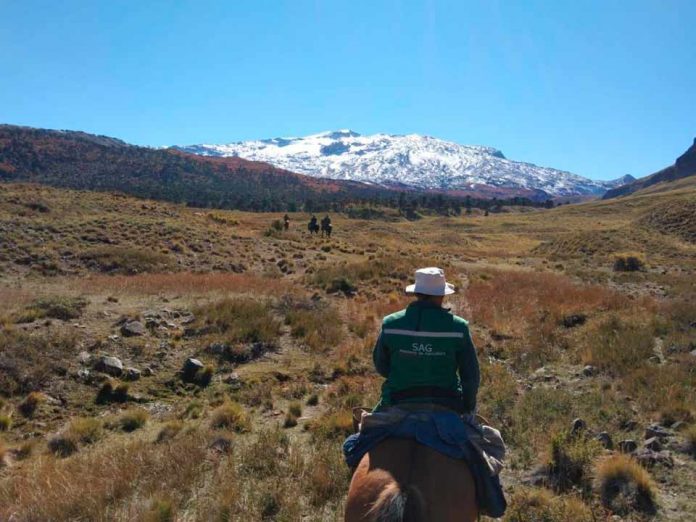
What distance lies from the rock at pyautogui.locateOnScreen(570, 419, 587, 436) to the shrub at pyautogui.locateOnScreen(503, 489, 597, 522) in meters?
1.40

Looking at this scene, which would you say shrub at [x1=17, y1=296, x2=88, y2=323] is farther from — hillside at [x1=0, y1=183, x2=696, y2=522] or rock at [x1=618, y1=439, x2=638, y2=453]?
rock at [x1=618, y1=439, x2=638, y2=453]

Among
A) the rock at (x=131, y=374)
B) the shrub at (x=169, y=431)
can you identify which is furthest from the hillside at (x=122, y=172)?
the shrub at (x=169, y=431)

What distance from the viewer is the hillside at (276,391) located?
16.8ft

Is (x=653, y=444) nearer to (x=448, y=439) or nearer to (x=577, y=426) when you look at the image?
(x=577, y=426)

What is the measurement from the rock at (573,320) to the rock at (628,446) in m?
7.80

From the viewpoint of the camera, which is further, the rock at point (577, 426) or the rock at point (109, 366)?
the rock at point (109, 366)

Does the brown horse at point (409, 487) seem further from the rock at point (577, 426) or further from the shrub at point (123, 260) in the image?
the shrub at point (123, 260)

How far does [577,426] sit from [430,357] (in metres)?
3.70

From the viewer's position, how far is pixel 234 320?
12945 mm

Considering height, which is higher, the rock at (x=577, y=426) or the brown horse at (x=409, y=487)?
the brown horse at (x=409, y=487)

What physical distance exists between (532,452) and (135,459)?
5.17 meters

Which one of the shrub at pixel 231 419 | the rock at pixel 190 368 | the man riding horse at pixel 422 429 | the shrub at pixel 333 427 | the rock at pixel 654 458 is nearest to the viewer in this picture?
the man riding horse at pixel 422 429

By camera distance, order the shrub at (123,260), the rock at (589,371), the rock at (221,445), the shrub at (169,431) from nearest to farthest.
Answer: the rock at (221,445)
the shrub at (169,431)
the rock at (589,371)
the shrub at (123,260)

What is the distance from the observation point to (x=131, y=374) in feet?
30.9
